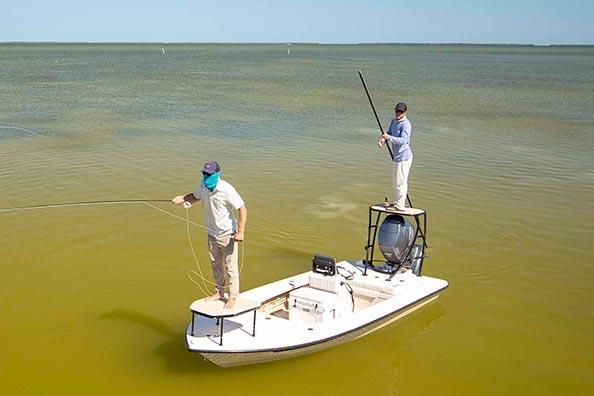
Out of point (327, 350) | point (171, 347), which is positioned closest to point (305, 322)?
point (327, 350)

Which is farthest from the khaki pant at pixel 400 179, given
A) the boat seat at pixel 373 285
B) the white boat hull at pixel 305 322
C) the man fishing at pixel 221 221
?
the man fishing at pixel 221 221

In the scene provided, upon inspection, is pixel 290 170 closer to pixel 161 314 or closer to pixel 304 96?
pixel 161 314

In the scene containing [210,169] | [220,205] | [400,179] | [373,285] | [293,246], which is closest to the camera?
[210,169]

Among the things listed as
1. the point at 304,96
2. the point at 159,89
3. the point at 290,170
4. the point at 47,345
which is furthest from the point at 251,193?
the point at 159,89

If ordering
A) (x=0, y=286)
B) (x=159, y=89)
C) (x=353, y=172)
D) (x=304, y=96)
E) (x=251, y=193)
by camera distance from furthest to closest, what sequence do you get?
(x=159, y=89), (x=304, y=96), (x=353, y=172), (x=251, y=193), (x=0, y=286)

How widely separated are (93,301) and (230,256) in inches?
107

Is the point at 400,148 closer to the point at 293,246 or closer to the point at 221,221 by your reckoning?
the point at 293,246

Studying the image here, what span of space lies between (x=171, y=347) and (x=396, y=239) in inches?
127

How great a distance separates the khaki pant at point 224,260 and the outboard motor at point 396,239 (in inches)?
100

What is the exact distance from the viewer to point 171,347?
7234 millimetres

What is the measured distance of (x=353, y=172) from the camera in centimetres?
1552

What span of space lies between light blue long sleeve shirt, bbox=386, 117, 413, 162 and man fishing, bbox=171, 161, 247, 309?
275 cm

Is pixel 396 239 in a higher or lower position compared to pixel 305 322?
higher

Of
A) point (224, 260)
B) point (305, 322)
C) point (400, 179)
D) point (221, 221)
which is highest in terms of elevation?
point (400, 179)
